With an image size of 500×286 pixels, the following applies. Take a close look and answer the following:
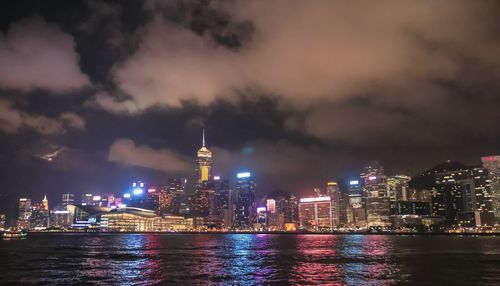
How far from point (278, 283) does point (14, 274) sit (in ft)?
110

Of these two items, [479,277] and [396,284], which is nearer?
[396,284]

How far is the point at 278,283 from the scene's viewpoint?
2004 inches

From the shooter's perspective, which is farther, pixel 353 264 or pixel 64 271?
pixel 353 264

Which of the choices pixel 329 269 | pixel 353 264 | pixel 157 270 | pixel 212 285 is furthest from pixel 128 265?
pixel 353 264

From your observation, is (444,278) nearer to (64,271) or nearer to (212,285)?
(212,285)

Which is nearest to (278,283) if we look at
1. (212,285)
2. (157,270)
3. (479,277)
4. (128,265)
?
(212,285)

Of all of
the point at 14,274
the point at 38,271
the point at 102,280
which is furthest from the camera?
the point at 38,271

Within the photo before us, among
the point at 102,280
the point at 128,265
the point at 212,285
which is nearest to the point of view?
the point at 212,285

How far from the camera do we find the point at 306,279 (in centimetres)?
5325

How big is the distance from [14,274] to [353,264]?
47725mm

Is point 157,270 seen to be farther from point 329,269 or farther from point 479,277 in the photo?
point 479,277

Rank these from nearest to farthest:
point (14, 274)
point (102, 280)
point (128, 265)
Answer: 1. point (102, 280)
2. point (14, 274)
3. point (128, 265)

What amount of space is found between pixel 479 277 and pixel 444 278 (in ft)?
13.9

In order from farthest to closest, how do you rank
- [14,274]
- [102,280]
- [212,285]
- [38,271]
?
[38,271], [14,274], [102,280], [212,285]
